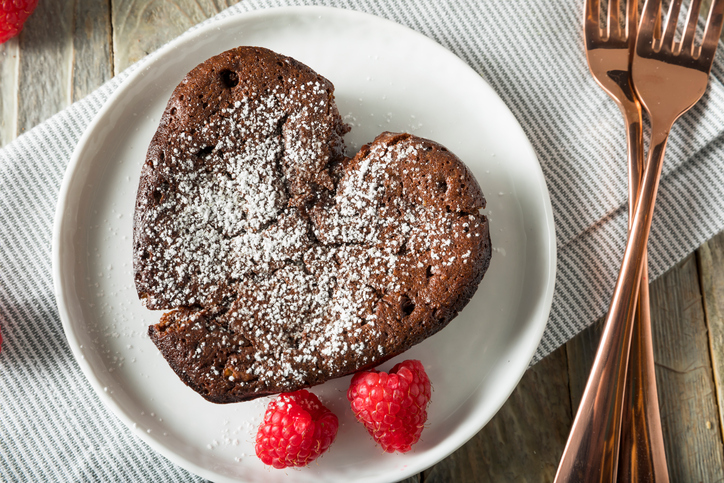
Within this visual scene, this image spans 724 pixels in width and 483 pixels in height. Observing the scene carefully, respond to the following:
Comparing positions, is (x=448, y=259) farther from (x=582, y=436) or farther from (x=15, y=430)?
(x=15, y=430)

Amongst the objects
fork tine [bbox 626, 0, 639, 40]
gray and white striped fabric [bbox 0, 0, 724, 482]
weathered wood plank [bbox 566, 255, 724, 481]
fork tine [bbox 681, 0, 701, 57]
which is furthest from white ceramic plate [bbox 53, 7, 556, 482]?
fork tine [bbox 681, 0, 701, 57]

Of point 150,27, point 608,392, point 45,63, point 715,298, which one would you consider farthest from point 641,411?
point 45,63

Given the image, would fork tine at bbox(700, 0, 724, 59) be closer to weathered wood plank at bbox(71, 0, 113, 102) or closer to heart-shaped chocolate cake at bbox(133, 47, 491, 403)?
heart-shaped chocolate cake at bbox(133, 47, 491, 403)

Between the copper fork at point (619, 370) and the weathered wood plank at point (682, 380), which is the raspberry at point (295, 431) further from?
the weathered wood plank at point (682, 380)

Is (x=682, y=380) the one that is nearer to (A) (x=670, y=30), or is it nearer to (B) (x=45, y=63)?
(A) (x=670, y=30)

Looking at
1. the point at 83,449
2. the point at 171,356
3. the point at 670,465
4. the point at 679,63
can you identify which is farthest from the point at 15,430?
the point at 679,63

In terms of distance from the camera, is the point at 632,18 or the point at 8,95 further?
the point at 8,95

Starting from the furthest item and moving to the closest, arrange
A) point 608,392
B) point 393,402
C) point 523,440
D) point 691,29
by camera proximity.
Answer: point 523,440, point 691,29, point 608,392, point 393,402
